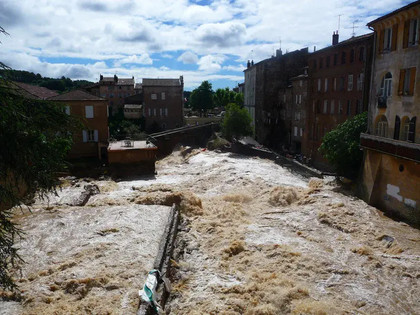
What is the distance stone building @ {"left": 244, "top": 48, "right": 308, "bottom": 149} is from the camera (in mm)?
57500

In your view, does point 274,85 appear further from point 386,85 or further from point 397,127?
point 397,127

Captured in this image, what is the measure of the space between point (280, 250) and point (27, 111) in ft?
39.4

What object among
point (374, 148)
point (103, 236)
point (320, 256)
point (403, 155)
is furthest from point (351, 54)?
point (103, 236)

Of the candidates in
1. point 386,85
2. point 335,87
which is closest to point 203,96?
point 335,87

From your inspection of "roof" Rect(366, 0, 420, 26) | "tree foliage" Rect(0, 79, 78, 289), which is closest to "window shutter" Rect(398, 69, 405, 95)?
"roof" Rect(366, 0, 420, 26)

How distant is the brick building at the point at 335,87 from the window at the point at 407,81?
524 inches

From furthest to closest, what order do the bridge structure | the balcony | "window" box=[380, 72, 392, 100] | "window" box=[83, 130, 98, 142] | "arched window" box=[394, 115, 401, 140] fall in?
the bridge structure < "window" box=[83, 130, 98, 142] < "window" box=[380, 72, 392, 100] < "arched window" box=[394, 115, 401, 140] < the balcony

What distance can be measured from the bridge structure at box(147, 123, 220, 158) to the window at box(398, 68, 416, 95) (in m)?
31.5

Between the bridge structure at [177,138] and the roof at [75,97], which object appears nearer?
the roof at [75,97]

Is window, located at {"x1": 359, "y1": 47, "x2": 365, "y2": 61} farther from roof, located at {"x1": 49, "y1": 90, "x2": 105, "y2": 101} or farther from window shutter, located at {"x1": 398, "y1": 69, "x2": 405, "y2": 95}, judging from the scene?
roof, located at {"x1": 49, "y1": 90, "x2": 105, "y2": 101}

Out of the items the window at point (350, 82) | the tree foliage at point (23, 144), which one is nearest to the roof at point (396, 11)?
the window at point (350, 82)

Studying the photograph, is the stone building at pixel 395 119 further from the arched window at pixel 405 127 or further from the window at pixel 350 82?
the window at pixel 350 82

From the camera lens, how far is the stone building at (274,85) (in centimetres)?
5750

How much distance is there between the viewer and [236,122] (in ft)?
172
